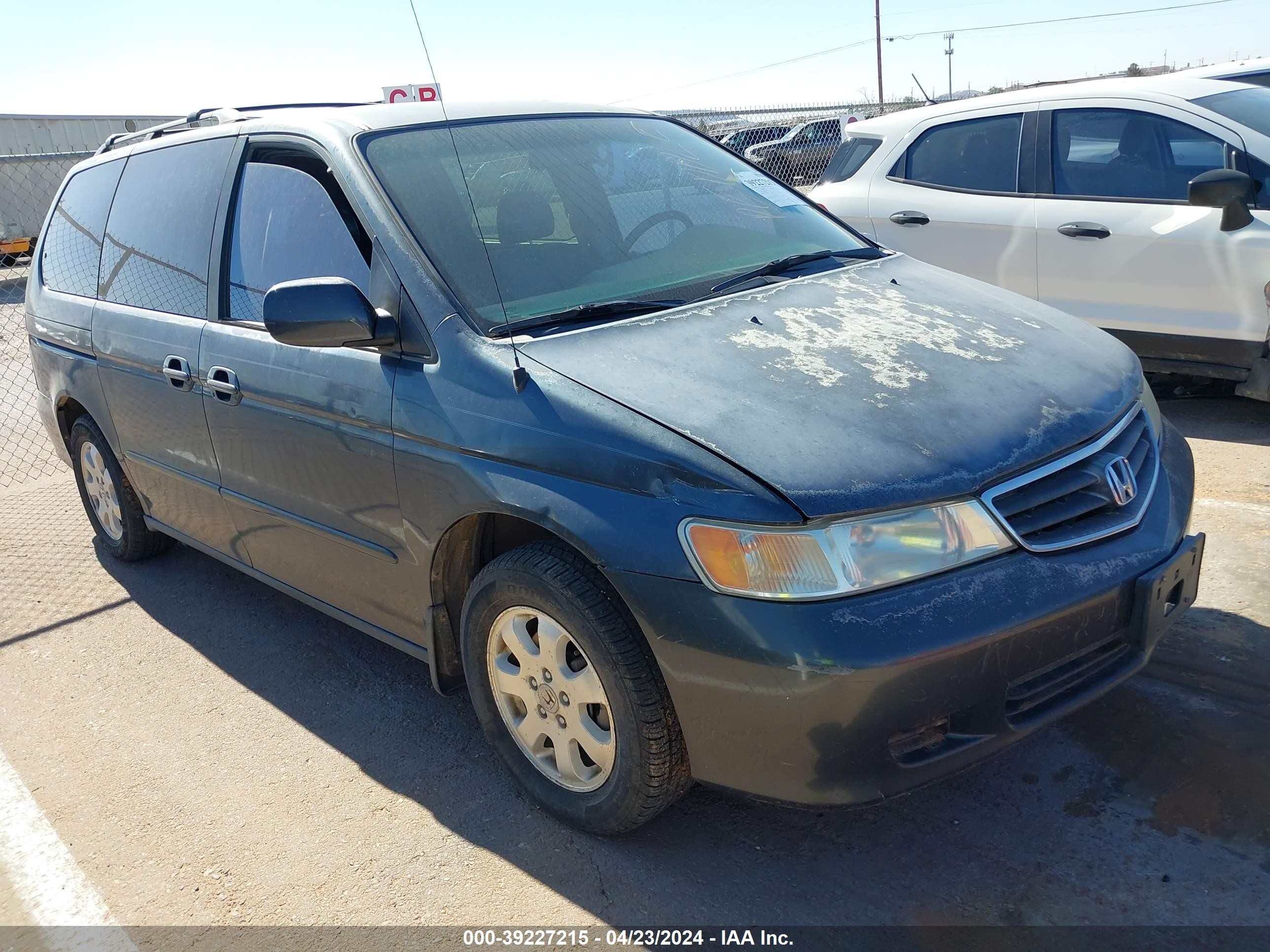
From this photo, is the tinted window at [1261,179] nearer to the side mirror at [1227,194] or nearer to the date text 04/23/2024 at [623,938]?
the side mirror at [1227,194]

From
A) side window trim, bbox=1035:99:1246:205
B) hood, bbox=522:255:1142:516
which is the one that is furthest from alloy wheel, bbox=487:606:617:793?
side window trim, bbox=1035:99:1246:205

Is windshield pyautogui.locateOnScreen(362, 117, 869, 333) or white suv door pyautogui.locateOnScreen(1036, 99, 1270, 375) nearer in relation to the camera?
windshield pyautogui.locateOnScreen(362, 117, 869, 333)

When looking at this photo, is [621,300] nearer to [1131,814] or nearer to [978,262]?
[1131,814]

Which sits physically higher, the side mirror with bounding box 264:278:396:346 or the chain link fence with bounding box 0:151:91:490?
the side mirror with bounding box 264:278:396:346

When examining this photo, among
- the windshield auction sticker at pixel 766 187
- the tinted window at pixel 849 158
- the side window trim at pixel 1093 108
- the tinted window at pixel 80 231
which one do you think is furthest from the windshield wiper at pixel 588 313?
the tinted window at pixel 849 158

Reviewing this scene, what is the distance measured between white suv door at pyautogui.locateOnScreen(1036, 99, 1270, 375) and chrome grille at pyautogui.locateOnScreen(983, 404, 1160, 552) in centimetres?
308

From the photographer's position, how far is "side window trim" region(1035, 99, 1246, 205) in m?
5.25

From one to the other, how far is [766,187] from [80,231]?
2981 millimetres

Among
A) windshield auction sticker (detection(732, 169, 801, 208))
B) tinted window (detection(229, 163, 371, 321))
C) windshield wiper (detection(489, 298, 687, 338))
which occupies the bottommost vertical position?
windshield wiper (detection(489, 298, 687, 338))

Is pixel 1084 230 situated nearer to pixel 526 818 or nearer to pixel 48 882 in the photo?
pixel 526 818

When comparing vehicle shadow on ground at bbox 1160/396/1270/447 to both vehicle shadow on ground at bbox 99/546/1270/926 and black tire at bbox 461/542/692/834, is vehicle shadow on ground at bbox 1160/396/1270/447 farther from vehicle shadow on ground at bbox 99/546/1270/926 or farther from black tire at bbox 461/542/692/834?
black tire at bbox 461/542/692/834

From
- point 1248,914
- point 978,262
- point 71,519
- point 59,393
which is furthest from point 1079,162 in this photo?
point 71,519

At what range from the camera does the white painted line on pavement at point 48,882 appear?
261 centimetres

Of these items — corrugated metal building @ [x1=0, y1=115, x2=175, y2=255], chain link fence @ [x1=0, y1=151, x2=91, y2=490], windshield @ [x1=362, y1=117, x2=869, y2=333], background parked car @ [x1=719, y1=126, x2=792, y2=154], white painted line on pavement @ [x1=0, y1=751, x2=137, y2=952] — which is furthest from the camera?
corrugated metal building @ [x1=0, y1=115, x2=175, y2=255]
